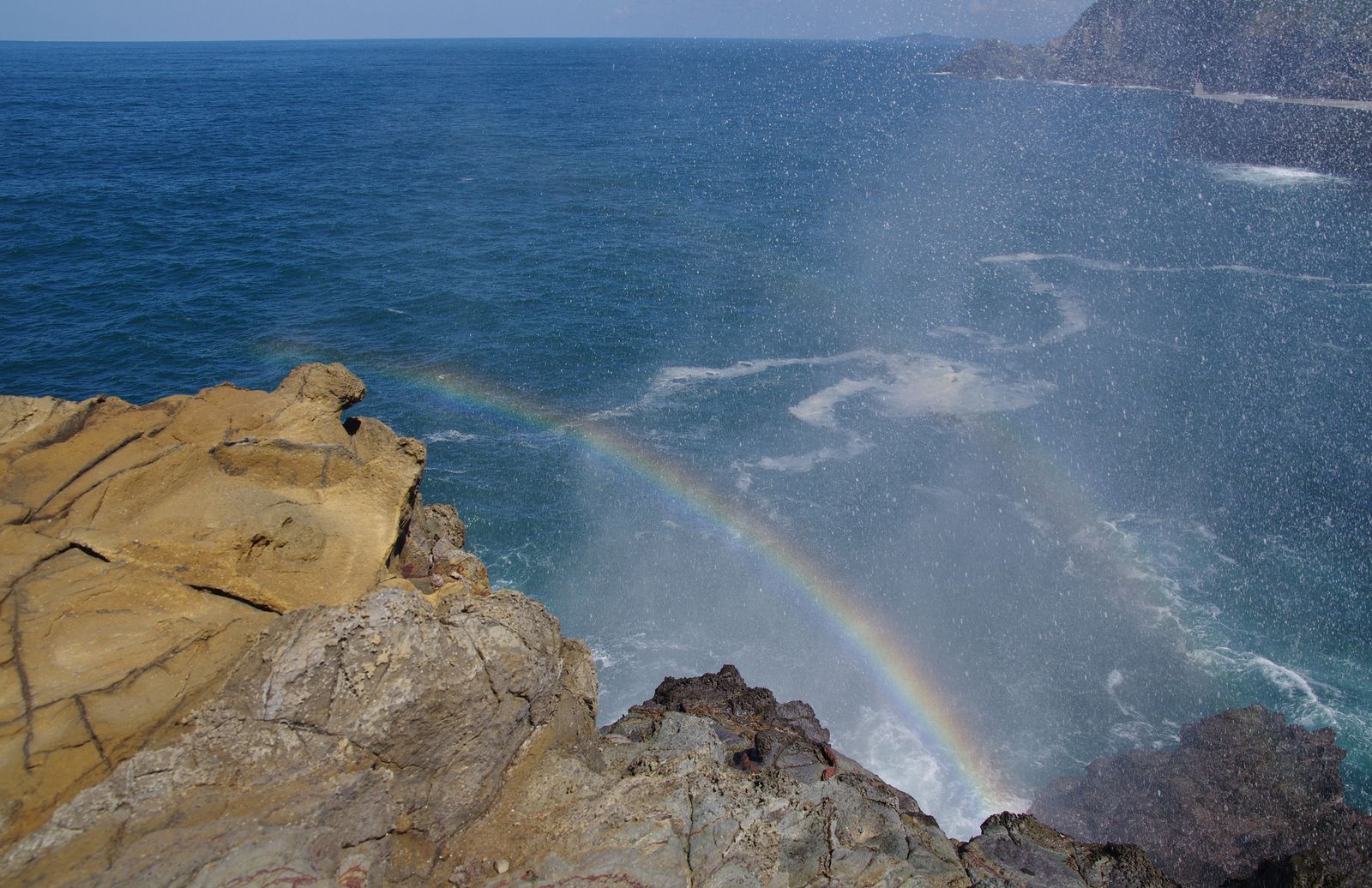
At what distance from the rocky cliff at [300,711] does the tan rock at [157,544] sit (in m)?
0.04

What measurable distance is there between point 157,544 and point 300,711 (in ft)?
13.9

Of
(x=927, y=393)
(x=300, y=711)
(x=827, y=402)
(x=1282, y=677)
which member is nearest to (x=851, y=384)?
(x=827, y=402)

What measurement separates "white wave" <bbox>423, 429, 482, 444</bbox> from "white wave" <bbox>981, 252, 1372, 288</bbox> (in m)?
55.6

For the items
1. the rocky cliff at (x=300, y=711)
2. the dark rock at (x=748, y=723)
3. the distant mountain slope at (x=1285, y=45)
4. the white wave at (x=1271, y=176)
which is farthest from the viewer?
the distant mountain slope at (x=1285, y=45)

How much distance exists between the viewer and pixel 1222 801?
28188mm

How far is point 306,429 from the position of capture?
1653 centimetres

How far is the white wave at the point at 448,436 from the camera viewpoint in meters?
50.4

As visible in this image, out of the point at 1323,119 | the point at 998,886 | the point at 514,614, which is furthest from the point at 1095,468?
the point at 1323,119

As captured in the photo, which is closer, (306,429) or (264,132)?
(306,429)

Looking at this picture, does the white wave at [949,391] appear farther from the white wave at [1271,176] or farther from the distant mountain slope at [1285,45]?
the distant mountain slope at [1285,45]

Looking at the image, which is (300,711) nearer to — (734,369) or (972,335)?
(734,369)

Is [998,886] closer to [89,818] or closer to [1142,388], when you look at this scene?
[89,818]

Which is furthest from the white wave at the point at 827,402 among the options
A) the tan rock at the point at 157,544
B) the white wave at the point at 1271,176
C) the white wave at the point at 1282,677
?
the white wave at the point at 1271,176

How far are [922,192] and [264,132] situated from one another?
102 meters
